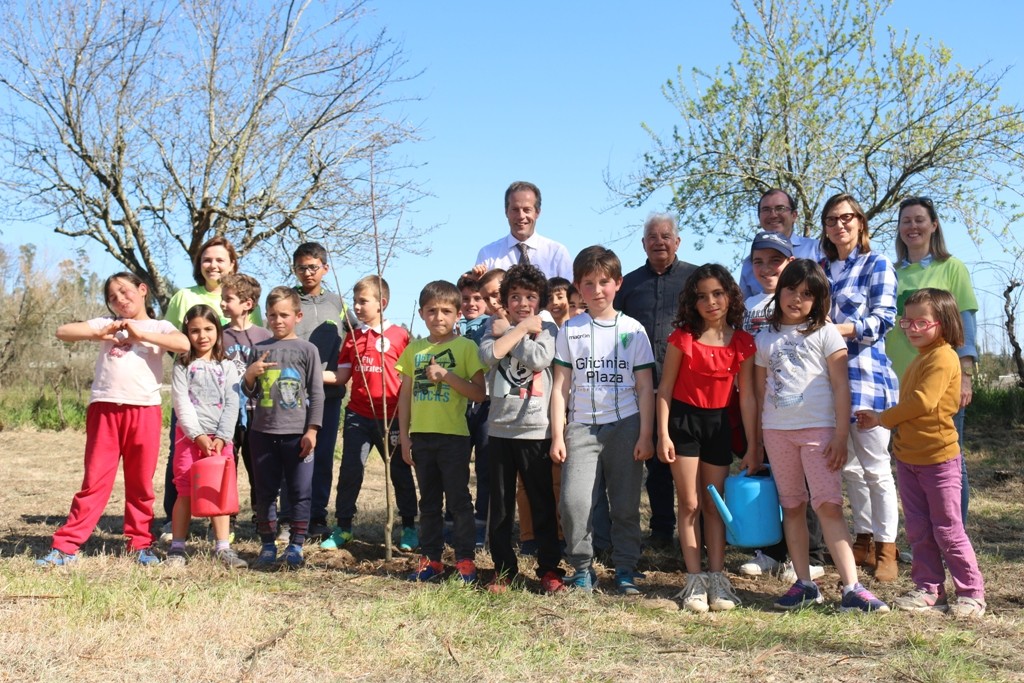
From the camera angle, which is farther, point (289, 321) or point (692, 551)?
point (289, 321)

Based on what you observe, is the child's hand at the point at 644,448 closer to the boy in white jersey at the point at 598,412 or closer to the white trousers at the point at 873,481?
the boy in white jersey at the point at 598,412

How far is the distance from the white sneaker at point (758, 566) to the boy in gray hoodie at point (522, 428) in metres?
1.14

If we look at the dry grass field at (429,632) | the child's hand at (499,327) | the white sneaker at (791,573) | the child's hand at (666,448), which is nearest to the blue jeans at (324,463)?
the dry grass field at (429,632)

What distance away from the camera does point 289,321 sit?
5.45 metres

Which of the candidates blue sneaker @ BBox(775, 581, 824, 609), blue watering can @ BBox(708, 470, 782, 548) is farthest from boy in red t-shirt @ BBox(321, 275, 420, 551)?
blue sneaker @ BBox(775, 581, 824, 609)

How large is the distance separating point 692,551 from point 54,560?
344 cm

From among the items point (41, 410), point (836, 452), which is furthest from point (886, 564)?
point (41, 410)

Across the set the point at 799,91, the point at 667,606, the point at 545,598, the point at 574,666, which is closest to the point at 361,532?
the point at 545,598

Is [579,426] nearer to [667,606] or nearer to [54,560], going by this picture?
[667,606]

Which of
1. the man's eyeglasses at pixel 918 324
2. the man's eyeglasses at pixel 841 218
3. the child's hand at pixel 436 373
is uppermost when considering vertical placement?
the man's eyeglasses at pixel 841 218

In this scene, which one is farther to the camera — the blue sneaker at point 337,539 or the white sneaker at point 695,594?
the blue sneaker at point 337,539

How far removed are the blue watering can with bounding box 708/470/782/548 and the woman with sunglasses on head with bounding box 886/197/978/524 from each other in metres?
1.35

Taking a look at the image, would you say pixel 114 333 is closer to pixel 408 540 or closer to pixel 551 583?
pixel 408 540

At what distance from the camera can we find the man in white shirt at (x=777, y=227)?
5152mm
